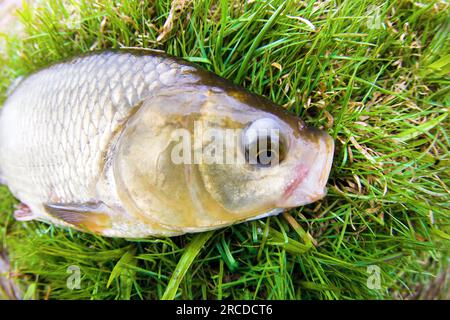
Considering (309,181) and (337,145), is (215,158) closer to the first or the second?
(309,181)

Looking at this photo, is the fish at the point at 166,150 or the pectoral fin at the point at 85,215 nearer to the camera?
the fish at the point at 166,150

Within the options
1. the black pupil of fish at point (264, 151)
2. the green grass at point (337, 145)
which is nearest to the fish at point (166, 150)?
the black pupil of fish at point (264, 151)

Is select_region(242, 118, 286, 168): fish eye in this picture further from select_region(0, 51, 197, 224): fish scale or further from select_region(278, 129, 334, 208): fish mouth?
select_region(0, 51, 197, 224): fish scale

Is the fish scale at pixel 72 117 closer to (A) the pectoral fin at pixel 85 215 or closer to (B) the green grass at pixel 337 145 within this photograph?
(A) the pectoral fin at pixel 85 215

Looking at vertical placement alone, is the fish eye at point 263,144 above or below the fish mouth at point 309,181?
above

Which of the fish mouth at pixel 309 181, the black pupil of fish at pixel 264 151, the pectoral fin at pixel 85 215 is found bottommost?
the pectoral fin at pixel 85 215

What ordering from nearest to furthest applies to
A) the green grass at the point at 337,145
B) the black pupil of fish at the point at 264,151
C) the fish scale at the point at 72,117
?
1. the black pupil of fish at the point at 264,151
2. the fish scale at the point at 72,117
3. the green grass at the point at 337,145
